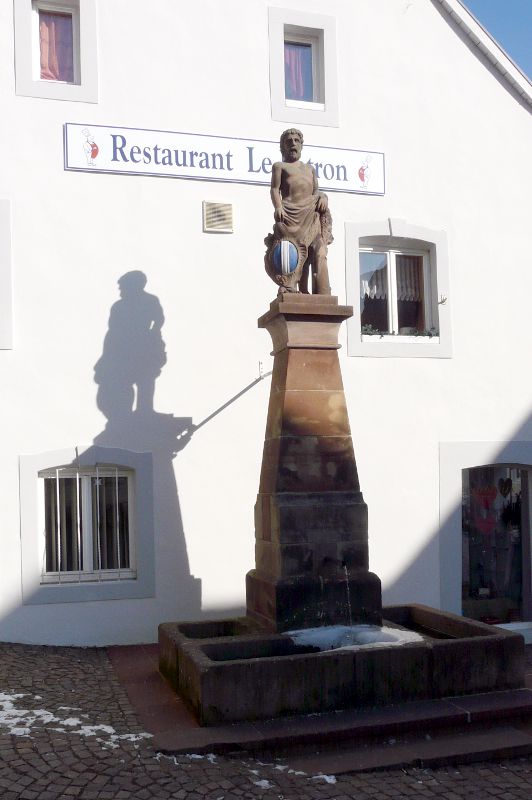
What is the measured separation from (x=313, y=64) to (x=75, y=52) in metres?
2.69

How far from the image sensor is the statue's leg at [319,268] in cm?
767

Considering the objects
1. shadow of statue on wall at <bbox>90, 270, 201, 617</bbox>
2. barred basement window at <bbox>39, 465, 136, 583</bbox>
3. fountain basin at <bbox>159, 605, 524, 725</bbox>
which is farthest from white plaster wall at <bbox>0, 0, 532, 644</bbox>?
fountain basin at <bbox>159, 605, 524, 725</bbox>

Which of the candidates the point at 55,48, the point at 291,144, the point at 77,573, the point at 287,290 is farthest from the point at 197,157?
the point at 77,573

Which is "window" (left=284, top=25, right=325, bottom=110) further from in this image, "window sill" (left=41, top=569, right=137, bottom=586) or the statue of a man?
"window sill" (left=41, top=569, right=137, bottom=586)

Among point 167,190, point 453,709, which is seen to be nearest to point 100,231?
point 167,190

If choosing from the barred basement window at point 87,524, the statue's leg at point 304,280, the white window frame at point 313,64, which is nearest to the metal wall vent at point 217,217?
the white window frame at point 313,64

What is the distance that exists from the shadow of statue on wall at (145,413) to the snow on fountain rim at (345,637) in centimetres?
236

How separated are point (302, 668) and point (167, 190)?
17.4 feet

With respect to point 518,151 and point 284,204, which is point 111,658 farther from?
point 518,151

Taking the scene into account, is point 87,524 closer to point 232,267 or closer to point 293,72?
point 232,267

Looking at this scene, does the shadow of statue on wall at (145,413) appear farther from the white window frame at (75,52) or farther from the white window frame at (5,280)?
the white window frame at (75,52)

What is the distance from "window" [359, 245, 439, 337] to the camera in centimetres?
1025

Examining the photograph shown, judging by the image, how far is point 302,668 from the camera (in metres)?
6.19

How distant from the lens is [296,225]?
7.67 meters
